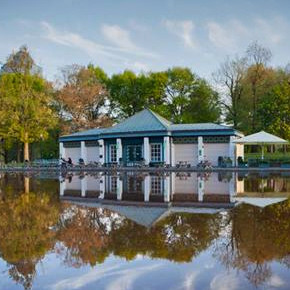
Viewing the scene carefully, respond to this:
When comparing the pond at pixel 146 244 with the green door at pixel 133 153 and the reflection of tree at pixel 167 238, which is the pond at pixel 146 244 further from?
the green door at pixel 133 153

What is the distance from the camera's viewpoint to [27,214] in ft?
36.2

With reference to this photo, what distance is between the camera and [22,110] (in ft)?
139

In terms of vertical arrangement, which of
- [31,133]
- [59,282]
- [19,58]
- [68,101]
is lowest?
[59,282]

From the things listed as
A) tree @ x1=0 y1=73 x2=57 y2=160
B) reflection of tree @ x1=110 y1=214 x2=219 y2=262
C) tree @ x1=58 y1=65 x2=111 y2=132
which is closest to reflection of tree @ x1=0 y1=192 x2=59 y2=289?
reflection of tree @ x1=110 y1=214 x2=219 y2=262

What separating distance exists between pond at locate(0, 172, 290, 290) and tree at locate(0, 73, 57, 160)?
1152 inches

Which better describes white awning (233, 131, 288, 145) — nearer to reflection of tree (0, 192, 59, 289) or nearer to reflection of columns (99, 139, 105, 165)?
reflection of columns (99, 139, 105, 165)

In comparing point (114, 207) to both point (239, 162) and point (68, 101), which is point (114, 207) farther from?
point (68, 101)

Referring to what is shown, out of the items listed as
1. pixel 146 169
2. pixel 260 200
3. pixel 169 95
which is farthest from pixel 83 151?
pixel 260 200

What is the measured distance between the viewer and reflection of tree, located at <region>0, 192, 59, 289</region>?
6335mm

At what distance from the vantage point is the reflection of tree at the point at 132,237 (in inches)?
276

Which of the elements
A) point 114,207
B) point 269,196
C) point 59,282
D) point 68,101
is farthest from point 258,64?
point 59,282

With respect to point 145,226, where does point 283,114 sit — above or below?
above

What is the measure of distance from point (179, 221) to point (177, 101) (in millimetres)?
42646

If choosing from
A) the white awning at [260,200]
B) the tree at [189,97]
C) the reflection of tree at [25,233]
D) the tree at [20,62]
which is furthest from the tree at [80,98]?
the white awning at [260,200]
